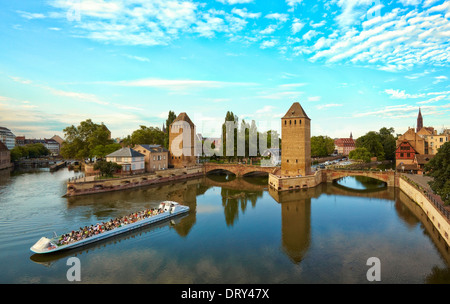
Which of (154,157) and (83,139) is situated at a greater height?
(83,139)

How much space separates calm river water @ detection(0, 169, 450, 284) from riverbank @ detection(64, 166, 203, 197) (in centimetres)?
193

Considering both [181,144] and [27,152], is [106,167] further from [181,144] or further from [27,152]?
[27,152]

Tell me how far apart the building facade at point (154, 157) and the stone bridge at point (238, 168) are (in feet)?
33.9

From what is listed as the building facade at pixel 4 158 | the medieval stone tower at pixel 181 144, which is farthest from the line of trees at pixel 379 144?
the building facade at pixel 4 158

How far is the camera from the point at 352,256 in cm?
1867

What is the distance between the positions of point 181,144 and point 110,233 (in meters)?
40.8

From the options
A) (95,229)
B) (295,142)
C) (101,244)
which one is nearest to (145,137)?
(295,142)

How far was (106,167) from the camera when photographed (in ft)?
140

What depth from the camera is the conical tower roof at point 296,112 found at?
47.5m

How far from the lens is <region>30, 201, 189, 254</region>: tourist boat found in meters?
18.9

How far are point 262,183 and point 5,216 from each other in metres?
38.8
